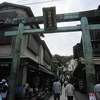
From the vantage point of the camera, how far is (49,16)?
8922mm

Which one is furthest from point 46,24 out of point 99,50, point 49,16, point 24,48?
point 99,50

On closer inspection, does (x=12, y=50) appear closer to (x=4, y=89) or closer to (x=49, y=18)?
(x=49, y=18)

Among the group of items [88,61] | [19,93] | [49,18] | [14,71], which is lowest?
[19,93]

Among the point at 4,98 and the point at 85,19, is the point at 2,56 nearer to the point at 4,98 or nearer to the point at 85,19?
the point at 4,98

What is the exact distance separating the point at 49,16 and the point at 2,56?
4.99 meters

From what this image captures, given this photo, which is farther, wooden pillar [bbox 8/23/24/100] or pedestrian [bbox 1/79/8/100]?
wooden pillar [bbox 8/23/24/100]

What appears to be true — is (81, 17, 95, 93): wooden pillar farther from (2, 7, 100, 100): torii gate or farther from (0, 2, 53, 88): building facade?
(0, 2, 53, 88): building facade

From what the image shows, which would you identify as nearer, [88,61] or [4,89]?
[4,89]

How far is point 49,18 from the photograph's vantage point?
8.91 meters

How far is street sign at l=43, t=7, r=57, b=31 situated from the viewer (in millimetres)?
8734

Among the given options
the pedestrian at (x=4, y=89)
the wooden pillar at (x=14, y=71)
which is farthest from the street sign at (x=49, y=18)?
the pedestrian at (x=4, y=89)

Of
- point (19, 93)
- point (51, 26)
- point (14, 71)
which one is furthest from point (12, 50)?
point (51, 26)

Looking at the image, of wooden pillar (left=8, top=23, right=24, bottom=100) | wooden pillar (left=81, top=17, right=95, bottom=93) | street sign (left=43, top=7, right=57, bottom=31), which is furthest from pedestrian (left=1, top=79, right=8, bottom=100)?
wooden pillar (left=81, top=17, right=95, bottom=93)

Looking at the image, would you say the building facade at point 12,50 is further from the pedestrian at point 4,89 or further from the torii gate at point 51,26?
the pedestrian at point 4,89
